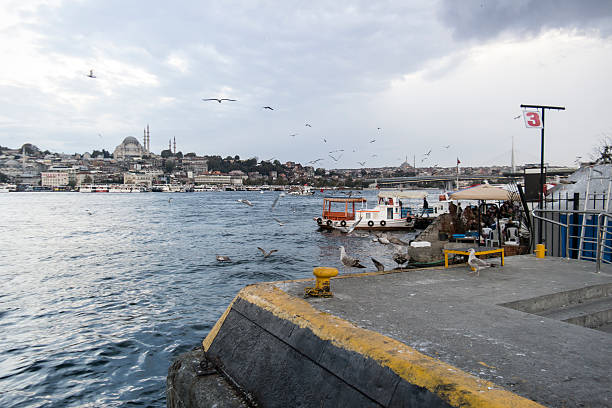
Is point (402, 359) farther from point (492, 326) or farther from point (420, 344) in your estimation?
point (492, 326)

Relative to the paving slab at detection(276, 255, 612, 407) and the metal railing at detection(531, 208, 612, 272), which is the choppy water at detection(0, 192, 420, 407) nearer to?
the paving slab at detection(276, 255, 612, 407)

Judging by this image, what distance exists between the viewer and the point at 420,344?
8.98ft

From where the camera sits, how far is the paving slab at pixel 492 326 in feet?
7.32

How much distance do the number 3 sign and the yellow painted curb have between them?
707cm

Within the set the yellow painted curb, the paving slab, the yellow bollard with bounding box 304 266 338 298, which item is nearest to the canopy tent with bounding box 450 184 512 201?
the paving slab

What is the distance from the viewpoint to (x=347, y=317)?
324cm

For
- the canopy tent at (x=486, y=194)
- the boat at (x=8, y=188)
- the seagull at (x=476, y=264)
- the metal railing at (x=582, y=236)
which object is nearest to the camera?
the seagull at (x=476, y=264)

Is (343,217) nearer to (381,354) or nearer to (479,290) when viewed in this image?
(479,290)

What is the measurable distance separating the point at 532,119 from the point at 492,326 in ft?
21.8

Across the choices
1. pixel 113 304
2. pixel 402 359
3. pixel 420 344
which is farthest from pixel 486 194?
pixel 402 359

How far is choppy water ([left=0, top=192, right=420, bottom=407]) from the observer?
19.6 ft

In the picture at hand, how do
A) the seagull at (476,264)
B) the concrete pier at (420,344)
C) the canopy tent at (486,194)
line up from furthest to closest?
the canopy tent at (486,194) → the seagull at (476,264) → the concrete pier at (420,344)

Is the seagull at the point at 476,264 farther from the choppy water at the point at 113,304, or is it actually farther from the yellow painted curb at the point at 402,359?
the choppy water at the point at 113,304

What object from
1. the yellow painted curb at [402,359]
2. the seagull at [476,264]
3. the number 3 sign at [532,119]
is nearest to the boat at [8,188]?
the number 3 sign at [532,119]
